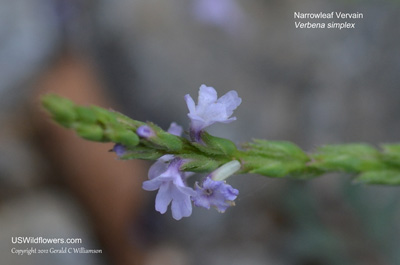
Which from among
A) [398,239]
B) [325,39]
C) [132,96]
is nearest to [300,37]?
[325,39]

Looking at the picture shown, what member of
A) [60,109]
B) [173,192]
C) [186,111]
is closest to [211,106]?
[173,192]

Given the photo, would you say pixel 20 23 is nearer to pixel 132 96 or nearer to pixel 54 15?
pixel 54 15

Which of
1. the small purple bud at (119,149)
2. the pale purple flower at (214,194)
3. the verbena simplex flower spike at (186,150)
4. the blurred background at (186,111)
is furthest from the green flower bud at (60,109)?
the blurred background at (186,111)

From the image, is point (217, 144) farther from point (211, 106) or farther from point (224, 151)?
point (211, 106)

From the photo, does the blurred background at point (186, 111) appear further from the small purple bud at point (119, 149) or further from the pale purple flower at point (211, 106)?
the small purple bud at point (119, 149)

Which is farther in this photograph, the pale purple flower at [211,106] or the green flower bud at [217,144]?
the green flower bud at [217,144]

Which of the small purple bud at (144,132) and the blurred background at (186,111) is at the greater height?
the blurred background at (186,111)

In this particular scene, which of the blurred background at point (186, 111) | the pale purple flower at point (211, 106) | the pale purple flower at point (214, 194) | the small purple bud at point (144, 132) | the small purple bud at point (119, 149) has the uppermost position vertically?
the blurred background at point (186, 111)

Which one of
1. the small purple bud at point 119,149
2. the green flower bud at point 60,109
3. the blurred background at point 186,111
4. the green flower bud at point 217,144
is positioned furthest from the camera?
the blurred background at point 186,111
